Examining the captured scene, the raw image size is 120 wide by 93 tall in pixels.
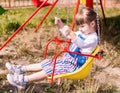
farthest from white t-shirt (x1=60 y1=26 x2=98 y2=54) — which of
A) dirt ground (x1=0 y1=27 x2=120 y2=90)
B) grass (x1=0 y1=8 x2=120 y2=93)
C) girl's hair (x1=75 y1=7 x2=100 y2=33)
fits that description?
dirt ground (x1=0 y1=27 x2=120 y2=90)

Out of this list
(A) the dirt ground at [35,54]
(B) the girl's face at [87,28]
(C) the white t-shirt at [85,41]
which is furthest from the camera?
(A) the dirt ground at [35,54]

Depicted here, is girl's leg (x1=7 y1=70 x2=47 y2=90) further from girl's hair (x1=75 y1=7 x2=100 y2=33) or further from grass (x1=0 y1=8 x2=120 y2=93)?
girl's hair (x1=75 y1=7 x2=100 y2=33)

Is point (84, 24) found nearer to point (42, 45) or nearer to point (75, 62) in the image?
point (75, 62)

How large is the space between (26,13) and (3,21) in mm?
1026

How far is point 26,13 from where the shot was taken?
8.16 meters

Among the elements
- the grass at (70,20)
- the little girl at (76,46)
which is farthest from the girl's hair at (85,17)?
the grass at (70,20)

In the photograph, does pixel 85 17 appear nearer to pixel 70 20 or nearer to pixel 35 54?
pixel 35 54

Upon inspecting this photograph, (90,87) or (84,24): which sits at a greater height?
(84,24)

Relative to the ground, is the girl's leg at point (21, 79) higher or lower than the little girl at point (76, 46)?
lower

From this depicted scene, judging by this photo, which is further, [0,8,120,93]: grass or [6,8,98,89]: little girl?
[0,8,120,93]: grass

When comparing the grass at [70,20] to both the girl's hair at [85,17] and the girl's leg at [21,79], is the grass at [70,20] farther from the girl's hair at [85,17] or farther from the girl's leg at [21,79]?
the girl's hair at [85,17]

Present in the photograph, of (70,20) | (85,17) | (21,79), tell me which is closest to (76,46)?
(85,17)

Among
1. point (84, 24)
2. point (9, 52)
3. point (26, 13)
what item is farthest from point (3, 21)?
point (84, 24)

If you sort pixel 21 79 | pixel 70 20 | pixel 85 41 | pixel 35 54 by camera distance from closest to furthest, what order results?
pixel 85 41 < pixel 21 79 < pixel 35 54 < pixel 70 20
